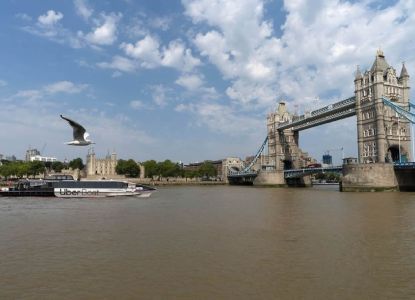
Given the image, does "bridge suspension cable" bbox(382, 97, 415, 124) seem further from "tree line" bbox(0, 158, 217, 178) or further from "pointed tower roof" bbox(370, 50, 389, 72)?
"tree line" bbox(0, 158, 217, 178)

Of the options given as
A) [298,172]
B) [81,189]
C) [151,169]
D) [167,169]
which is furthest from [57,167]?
[81,189]

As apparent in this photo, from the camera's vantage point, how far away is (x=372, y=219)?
2180 cm

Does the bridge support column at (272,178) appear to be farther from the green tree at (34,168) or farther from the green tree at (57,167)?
the green tree at (57,167)

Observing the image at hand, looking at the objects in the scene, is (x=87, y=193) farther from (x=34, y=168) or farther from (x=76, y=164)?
(x=76, y=164)

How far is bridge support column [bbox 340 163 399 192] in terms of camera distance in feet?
164

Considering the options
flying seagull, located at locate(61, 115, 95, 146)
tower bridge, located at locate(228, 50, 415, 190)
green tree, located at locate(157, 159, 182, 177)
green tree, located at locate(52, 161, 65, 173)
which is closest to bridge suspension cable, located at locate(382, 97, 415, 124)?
tower bridge, located at locate(228, 50, 415, 190)

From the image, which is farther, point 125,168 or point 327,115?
point 125,168

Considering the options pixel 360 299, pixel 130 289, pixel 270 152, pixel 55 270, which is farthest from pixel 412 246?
pixel 270 152

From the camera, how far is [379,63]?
6153 centimetres

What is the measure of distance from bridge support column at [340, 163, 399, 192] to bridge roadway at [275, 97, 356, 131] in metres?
16.7

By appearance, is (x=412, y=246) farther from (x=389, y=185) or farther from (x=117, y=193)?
(x=389, y=185)

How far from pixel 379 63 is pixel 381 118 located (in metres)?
8.58

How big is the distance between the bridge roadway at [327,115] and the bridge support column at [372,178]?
16.7 metres

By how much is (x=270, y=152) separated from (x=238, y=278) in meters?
96.1
